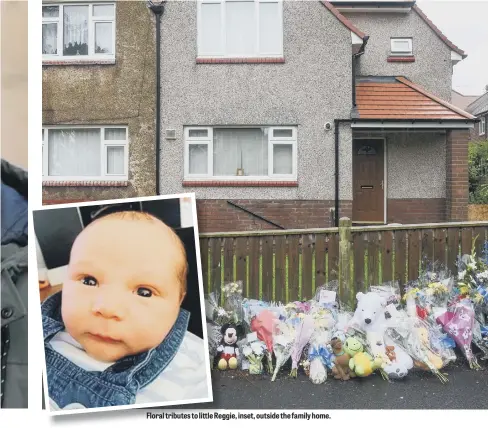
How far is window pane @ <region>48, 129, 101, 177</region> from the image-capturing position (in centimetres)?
355

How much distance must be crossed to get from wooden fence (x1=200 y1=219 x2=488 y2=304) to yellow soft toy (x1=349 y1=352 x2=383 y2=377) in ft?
1.24

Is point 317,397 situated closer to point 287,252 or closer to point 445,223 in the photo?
point 287,252

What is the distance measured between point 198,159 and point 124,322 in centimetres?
121

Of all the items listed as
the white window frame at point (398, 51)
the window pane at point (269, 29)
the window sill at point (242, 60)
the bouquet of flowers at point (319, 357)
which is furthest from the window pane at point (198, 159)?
the white window frame at point (398, 51)

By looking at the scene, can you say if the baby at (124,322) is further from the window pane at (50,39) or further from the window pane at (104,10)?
the window pane at (104,10)

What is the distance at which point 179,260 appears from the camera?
338 centimetres

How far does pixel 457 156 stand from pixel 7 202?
309 centimetres

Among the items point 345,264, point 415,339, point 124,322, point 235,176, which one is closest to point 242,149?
point 235,176

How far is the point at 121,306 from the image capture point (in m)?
3.31

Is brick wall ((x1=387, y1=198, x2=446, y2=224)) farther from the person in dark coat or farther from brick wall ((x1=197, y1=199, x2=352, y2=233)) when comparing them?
the person in dark coat

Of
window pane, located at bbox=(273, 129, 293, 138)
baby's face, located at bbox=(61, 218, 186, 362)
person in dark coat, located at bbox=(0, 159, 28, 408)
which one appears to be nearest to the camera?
baby's face, located at bbox=(61, 218, 186, 362)

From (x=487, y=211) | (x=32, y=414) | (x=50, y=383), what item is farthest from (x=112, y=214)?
(x=487, y=211)

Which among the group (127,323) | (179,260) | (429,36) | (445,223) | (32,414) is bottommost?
(32,414)

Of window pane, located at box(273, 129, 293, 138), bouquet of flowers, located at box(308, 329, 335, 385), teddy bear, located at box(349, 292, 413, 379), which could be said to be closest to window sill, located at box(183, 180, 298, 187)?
window pane, located at box(273, 129, 293, 138)
